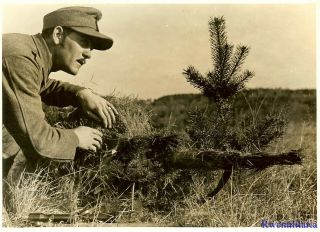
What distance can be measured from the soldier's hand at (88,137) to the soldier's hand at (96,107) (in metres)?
0.09

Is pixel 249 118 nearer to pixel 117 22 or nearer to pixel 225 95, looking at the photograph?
pixel 225 95

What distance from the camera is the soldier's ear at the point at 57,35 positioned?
91.4 inches

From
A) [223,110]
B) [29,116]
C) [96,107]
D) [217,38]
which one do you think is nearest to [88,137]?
[96,107]

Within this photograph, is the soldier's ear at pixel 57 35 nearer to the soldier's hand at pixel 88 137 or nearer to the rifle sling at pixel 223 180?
the soldier's hand at pixel 88 137

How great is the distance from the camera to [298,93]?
5.03 m

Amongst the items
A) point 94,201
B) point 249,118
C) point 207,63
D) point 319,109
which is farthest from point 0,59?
point 319,109

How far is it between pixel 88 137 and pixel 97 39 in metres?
0.52

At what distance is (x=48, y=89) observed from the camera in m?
2.41

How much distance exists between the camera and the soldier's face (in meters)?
2.33

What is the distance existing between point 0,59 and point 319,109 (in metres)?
1.61

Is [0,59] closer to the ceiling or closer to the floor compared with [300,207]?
closer to the ceiling

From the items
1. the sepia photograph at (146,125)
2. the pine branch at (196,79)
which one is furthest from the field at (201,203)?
the pine branch at (196,79)

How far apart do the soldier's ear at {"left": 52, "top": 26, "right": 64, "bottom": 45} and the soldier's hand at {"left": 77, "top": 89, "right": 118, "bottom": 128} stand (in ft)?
0.89

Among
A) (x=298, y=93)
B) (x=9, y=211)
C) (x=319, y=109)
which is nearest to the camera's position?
(x=9, y=211)
